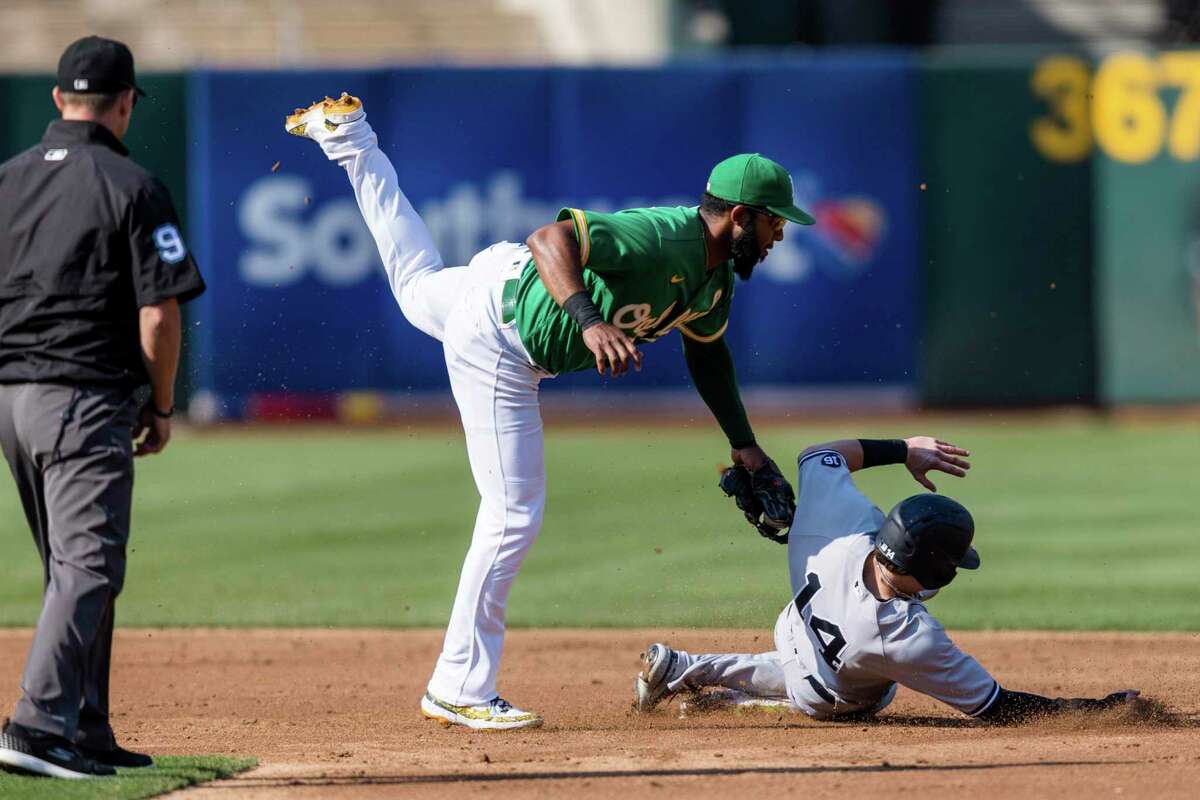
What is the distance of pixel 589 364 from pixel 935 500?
112 cm

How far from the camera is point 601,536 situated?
10234 millimetres

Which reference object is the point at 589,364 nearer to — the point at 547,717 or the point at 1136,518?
the point at 547,717

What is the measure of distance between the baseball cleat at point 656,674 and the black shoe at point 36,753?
198 centimetres

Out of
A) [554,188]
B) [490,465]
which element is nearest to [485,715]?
[490,465]

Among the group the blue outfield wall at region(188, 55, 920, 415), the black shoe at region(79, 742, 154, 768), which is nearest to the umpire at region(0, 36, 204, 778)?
the black shoe at region(79, 742, 154, 768)

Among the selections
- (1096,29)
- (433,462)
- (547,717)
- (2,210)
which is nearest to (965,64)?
(433,462)

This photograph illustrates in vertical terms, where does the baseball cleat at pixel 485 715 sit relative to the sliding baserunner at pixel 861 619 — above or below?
below

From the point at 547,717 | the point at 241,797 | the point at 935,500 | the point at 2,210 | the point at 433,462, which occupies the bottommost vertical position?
the point at 433,462

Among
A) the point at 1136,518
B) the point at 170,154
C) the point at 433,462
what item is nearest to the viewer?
the point at 1136,518

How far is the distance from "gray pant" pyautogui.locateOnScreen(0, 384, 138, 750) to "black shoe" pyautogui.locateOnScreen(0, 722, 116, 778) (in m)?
0.03

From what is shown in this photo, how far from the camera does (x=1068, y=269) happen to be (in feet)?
51.6

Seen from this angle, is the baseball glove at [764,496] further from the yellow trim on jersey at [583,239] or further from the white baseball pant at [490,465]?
the yellow trim on jersey at [583,239]

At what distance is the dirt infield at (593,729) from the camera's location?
473cm

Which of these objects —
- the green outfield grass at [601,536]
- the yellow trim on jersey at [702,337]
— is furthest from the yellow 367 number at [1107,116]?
the yellow trim on jersey at [702,337]
